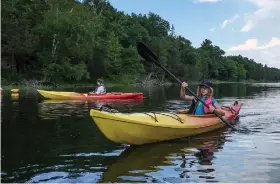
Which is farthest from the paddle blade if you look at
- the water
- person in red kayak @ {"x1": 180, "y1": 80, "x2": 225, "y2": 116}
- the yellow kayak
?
the water

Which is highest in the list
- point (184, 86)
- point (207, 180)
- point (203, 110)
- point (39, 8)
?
point (39, 8)

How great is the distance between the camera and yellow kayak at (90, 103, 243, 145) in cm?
717

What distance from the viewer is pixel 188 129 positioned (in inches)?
352

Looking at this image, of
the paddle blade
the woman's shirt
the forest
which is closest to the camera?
the paddle blade

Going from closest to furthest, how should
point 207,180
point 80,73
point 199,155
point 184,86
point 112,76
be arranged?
1. point 207,180
2. point 199,155
3. point 184,86
4. point 80,73
5. point 112,76

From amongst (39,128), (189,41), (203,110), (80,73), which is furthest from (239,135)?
(189,41)

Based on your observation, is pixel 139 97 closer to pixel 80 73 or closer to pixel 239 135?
pixel 239 135

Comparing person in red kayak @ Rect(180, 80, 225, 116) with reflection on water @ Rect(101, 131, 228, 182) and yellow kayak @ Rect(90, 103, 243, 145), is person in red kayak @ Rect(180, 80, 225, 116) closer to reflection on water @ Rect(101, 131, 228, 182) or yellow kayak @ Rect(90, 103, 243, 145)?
yellow kayak @ Rect(90, 103, 243, 145)

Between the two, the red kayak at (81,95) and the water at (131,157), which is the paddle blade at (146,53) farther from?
the red kayak at (81,95)

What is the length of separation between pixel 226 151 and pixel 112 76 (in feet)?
167

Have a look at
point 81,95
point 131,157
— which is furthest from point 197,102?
point 81,95

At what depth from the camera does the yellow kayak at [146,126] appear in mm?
7172

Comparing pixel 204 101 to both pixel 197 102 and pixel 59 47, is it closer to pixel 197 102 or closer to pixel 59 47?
pixel 197 102

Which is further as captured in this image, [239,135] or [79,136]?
[239,135]
